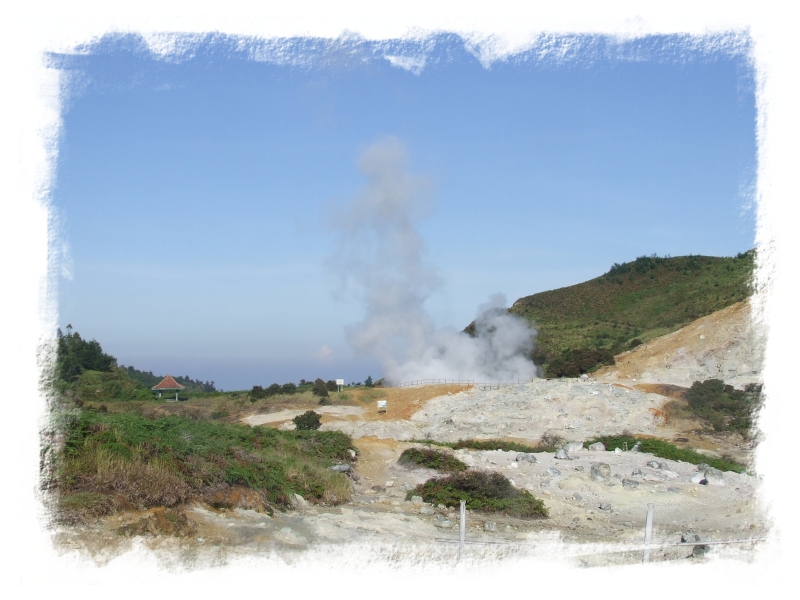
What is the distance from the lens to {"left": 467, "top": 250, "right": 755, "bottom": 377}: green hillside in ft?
229

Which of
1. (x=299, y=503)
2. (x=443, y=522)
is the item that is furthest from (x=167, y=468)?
(x=443, y=522)

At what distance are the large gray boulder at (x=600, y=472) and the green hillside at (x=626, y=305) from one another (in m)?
35.9

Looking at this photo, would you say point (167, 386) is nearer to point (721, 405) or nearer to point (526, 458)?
point (721, 405)

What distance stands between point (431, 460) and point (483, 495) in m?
4.68

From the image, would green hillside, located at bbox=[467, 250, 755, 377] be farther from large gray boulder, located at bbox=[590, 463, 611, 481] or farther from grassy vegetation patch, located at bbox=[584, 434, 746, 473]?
large gray boulder, located at bbox=[590, 463, 611, 481]

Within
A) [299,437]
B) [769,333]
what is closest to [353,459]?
[299,437]

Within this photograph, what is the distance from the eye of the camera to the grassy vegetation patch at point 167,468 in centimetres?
1080

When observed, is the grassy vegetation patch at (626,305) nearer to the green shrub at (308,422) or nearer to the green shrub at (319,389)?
the green shrub at (319,389)

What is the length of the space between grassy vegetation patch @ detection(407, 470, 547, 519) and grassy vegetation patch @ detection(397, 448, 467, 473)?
7.97ft

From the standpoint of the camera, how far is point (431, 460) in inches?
831

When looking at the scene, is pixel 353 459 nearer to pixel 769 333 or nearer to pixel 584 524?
pixel 584 524

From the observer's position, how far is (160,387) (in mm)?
57375

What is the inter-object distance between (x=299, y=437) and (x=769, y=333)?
1852 centimetres

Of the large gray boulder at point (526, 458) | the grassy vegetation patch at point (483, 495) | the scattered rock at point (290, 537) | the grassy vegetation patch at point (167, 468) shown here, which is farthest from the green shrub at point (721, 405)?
the scattered rock at point (290, 537)
